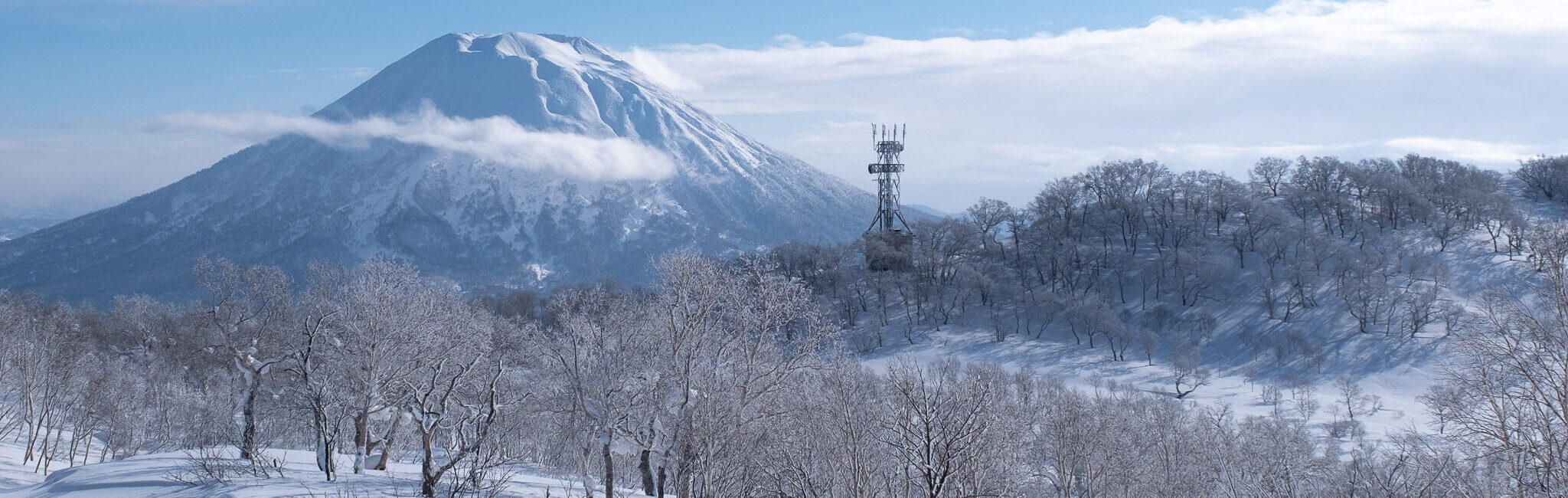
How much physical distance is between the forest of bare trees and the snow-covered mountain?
66113 mm

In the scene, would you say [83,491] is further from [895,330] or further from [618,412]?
[895,330]

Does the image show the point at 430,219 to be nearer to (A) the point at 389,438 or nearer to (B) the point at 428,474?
(A) the point at 389,438

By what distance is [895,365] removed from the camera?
45.1 metres

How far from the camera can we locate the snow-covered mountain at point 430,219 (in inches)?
5541

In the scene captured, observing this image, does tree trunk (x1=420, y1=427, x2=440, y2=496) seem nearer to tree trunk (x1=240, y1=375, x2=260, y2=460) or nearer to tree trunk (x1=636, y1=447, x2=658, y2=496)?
tree trunk (x1=240, y1=375, x2=260, y2=460)

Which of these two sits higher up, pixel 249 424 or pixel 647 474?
pixel 249 424

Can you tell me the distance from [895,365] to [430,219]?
124 meters

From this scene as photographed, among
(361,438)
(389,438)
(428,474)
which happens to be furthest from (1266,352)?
(428,474)

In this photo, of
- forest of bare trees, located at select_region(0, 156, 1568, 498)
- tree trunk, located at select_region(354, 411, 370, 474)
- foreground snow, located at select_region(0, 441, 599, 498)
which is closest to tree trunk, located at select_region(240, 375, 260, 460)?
forest of bare trees, located at select_region(0, 156, 1568, 498)

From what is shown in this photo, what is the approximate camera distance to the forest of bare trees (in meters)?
16.1

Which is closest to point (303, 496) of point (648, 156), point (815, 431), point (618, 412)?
point (618, 412)

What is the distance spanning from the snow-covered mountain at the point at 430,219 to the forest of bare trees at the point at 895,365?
6611cm

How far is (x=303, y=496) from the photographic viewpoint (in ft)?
46.3

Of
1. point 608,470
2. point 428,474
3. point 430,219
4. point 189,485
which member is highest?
point 430,219
